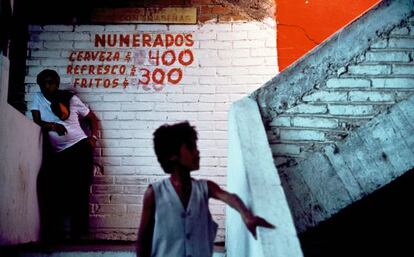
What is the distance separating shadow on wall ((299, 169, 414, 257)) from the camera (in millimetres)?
3617

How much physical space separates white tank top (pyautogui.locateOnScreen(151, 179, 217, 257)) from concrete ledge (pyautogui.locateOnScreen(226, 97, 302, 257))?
25 cm

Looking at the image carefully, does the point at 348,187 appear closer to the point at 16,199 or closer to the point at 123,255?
the point at 123,255

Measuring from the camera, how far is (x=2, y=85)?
3.33 meters

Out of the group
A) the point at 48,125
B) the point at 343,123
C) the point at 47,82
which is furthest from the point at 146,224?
the point at 47,82

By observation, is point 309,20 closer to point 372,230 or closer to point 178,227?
point 372,230

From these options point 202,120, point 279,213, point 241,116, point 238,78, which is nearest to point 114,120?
point 202,120

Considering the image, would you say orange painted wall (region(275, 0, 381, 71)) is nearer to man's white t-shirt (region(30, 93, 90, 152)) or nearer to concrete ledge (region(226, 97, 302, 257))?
concrete ledge (region(226, 97, 302, 257))

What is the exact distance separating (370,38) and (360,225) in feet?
5.24

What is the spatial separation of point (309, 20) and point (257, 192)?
10.8 feet

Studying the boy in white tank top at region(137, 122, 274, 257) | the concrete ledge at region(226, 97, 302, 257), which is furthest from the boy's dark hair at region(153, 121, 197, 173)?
the concrete ledge at region(226, 97, 302, 257)

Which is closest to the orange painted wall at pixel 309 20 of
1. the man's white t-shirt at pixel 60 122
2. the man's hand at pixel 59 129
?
the man's white t-shirt at pixel 60 122

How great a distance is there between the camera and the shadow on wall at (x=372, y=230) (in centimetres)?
362

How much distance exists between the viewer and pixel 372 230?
3768 millimetres

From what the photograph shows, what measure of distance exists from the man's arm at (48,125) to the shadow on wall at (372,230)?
8.40 feet
